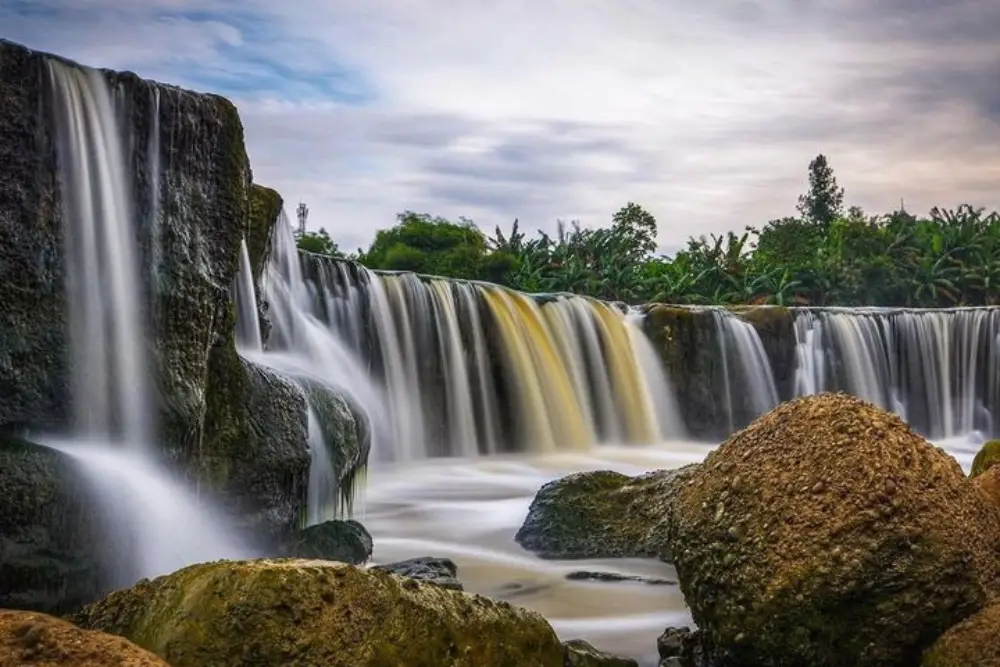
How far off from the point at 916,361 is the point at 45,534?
23.2m

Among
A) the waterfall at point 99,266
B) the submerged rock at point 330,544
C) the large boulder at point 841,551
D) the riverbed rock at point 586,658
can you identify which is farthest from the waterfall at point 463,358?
the large boulder at point 841,551

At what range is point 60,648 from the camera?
3.32 metres

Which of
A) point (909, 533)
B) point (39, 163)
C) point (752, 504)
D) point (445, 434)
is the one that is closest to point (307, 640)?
point (752, 504)

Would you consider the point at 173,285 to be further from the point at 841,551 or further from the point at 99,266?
the point at 841,551

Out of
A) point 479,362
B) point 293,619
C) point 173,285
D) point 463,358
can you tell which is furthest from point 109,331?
point 479,362

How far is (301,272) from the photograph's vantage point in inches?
600

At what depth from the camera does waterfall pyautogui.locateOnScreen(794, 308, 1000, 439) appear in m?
24.4

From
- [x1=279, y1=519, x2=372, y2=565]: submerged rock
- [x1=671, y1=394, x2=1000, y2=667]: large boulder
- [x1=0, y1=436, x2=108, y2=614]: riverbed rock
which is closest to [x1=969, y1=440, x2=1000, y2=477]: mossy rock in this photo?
[x1=671, y1=394, x2=1000, y2=667]: large boulder

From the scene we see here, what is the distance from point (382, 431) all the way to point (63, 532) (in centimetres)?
1037

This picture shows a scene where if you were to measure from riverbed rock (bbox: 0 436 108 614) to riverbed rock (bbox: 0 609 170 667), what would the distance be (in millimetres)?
2169

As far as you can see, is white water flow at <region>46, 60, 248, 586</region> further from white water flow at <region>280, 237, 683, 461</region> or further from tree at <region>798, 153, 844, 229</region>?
tree at <region>798, 153, 844, 229</region>

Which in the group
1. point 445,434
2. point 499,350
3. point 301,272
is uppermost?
point 301,272

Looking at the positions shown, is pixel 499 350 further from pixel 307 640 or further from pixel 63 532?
pixel 307 640

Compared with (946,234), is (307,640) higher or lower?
lower
